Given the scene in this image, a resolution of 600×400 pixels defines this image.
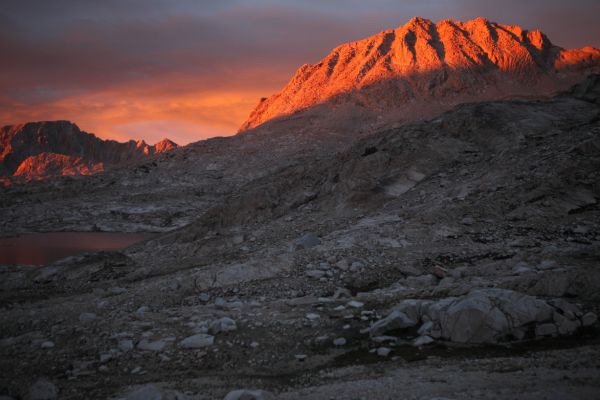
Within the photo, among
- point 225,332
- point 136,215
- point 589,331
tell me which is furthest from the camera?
point 136,215

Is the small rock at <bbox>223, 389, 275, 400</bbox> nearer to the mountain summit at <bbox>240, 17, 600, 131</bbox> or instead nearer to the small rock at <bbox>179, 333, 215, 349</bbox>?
the small rock at <bbox>179, 333, 215, 349</bbox>

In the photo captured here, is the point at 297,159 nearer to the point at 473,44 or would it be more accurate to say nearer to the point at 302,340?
the point at 473,44

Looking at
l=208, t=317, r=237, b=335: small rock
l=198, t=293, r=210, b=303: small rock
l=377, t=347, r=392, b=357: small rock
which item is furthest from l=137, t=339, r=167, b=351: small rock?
l=377, t=347, r=392, b=357: small rock

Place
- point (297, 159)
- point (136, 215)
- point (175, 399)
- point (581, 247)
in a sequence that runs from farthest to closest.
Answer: point (297, 159), point (136, 215), point (581, 247), point (175, 399)

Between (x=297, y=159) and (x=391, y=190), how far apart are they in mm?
40874

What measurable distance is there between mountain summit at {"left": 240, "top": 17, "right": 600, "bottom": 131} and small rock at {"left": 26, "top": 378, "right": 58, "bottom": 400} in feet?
212

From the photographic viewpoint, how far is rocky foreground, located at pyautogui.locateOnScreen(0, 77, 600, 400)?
673cm

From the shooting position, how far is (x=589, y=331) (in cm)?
692

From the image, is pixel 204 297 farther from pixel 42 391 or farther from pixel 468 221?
pixel 468 221

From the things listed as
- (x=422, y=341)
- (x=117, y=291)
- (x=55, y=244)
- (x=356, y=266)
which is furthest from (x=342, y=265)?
(x=55, y=244)

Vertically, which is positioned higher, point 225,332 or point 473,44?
point 473,44

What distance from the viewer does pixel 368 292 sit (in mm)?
10727

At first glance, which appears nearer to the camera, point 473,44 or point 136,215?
point 136,215

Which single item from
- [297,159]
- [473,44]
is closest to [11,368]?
[297,159]
